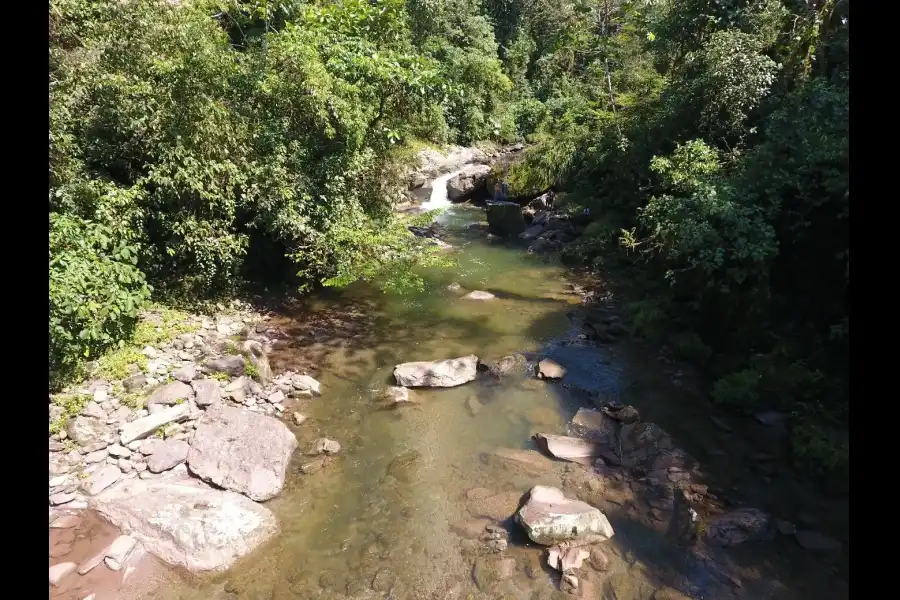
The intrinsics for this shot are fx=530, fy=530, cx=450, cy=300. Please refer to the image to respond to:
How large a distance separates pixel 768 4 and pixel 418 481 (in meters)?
12.0

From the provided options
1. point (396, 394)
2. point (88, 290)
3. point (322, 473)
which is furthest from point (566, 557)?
point (88, 290)

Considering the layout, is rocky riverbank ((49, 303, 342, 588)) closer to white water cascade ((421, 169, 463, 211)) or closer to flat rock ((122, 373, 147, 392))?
flat rock ((122, 373, 147, 392))

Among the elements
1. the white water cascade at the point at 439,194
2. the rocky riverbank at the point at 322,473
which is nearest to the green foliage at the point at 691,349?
the rocky riverbank at the point at 322,473

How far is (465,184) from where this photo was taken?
2119 cm

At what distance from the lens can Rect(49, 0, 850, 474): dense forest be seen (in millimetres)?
7730

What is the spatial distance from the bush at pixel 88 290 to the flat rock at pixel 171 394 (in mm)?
1146

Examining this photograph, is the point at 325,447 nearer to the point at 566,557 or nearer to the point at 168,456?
the point at 168,456

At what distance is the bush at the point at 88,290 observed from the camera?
7242mm

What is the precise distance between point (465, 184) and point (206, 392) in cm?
1519

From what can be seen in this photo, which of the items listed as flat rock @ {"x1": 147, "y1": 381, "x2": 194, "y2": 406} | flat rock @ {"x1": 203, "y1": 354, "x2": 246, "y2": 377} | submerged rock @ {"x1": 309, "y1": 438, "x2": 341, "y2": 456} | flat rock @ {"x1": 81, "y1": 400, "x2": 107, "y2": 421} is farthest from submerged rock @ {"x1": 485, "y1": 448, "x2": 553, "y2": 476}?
flat rock @ {"x1": 81, "y1": 400, "x2": 107, "y2": 421}

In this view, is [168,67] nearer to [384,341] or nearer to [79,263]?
[79,263]

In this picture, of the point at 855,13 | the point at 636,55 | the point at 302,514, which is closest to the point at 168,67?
the point at 302,514

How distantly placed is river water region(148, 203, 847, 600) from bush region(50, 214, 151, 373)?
2571 millimetres

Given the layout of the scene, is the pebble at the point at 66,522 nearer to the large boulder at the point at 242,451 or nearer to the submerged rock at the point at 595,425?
the large boulder at the point at 242,451
